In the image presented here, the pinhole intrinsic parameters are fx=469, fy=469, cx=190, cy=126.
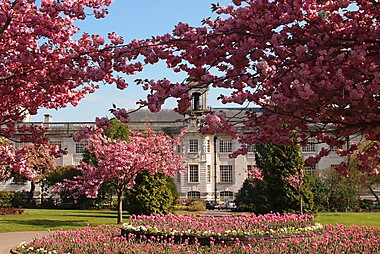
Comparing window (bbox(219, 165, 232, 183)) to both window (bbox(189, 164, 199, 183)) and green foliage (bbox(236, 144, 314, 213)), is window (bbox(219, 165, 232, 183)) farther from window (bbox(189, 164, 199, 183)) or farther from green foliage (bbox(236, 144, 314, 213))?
green foliage (bbox(236, 144, 314, 213))

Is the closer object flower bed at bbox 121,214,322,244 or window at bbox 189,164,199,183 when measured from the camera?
flower bed at bbox 121,214,322,244

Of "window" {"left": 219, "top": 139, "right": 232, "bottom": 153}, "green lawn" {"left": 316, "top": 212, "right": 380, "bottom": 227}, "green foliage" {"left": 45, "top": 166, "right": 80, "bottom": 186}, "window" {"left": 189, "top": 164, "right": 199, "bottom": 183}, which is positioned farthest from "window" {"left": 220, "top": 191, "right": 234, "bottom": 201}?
"green lawn" {"left": 316, "top": 212, "right": 380, "bottom": 227}

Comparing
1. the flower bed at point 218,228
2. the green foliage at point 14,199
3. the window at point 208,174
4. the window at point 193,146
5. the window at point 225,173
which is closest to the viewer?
the flower bed at point 218,228

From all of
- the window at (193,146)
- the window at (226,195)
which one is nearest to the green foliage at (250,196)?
the window at (226,195)

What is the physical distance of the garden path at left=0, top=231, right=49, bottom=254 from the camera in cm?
1450

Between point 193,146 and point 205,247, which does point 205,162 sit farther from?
point 205,247

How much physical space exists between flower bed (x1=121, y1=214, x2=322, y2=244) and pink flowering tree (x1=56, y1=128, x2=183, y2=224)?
301 inches

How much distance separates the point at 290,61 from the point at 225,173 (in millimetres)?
49536

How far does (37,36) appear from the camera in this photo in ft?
24.7

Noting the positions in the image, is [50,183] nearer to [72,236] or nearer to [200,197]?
[200,197]

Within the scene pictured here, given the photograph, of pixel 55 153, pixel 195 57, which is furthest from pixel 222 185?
pixel 195 57

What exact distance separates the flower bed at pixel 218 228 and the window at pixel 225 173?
38.3 metres

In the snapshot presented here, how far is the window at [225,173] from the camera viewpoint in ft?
176

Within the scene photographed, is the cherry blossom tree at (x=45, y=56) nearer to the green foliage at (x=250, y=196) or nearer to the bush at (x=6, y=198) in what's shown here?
→ the green foliage at (x=250, y=196)
